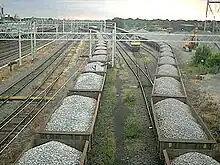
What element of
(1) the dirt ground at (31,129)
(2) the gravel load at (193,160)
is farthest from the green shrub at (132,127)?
(2) the gravel load at (193,160)

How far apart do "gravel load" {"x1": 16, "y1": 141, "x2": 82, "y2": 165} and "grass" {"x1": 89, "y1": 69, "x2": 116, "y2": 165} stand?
1474 millimetres

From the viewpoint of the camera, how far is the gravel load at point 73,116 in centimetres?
972

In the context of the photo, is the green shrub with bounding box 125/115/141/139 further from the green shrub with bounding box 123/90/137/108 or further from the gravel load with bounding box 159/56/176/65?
the gravel load with bounding box 159/56/176/65

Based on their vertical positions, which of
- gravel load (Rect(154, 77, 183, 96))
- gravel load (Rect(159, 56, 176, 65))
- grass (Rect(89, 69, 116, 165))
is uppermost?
gravel load (Rect(159, 56, 176, 65))

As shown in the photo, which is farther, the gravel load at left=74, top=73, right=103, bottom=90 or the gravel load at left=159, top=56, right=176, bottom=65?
the gravel load at left=159, top=56, right=176, bottom=65

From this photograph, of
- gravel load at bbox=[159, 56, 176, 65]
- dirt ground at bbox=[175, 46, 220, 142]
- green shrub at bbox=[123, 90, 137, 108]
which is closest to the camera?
dirt ground at bbox=[175, 46, 220, 142]

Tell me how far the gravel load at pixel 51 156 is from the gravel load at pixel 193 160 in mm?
2365

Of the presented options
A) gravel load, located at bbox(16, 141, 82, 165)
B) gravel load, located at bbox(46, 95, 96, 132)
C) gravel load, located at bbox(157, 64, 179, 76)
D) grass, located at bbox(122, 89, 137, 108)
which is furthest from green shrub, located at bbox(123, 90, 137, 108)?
gravel load, located at bbox(16, 141, 82, 165)

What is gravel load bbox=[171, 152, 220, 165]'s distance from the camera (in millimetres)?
7652

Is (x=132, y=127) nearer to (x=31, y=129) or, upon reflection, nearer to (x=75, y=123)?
(x=75, y=123)

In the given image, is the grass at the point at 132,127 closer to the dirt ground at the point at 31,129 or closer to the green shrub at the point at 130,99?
the green shrub at the point at 130,99

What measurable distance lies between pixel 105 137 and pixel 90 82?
4.78 m

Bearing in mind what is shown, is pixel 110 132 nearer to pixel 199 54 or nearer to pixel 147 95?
pixel 147 95

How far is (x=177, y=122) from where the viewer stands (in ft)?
33.6
